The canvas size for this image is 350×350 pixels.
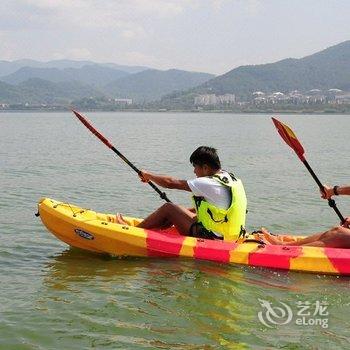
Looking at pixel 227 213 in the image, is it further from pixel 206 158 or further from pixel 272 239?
pixel 272 239

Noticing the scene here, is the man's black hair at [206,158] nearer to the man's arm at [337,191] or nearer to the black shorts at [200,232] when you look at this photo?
the black shorts at [200,232]

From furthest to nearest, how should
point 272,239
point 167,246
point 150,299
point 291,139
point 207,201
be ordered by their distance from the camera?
point 291,139 → point 272,239 → point 167,246 → point 207,201 → point 150,299

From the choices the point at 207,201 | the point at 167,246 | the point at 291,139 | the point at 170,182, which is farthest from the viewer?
the point at 291,139

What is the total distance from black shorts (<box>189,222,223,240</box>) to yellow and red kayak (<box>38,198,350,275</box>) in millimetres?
117

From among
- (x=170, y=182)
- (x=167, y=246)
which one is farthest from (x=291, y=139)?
(x=167, y=246)

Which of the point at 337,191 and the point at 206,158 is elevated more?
the point at 206,158

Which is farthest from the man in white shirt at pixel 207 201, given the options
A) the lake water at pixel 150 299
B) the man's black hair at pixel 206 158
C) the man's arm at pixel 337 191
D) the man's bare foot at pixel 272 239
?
the man's arm at pixel 337 191

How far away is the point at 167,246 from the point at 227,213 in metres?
1.04

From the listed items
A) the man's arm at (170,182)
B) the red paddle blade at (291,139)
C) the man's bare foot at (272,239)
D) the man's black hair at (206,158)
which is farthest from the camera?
the red paddle blade at (291,139)

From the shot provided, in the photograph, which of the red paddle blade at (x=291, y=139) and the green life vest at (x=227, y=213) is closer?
the green life vest at (x=227, y=213)

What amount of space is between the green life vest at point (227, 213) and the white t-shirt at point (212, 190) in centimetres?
5

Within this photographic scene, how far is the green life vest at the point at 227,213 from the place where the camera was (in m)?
7.98

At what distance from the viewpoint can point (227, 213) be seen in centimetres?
808

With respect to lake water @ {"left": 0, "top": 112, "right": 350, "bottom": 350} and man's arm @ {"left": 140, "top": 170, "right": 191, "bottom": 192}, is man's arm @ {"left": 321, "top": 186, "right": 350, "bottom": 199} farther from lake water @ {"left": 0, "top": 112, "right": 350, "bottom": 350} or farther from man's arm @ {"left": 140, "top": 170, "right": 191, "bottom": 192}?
man's arm @ {"left": 140, "top": 170, "right": 191, "bottom": 192}
